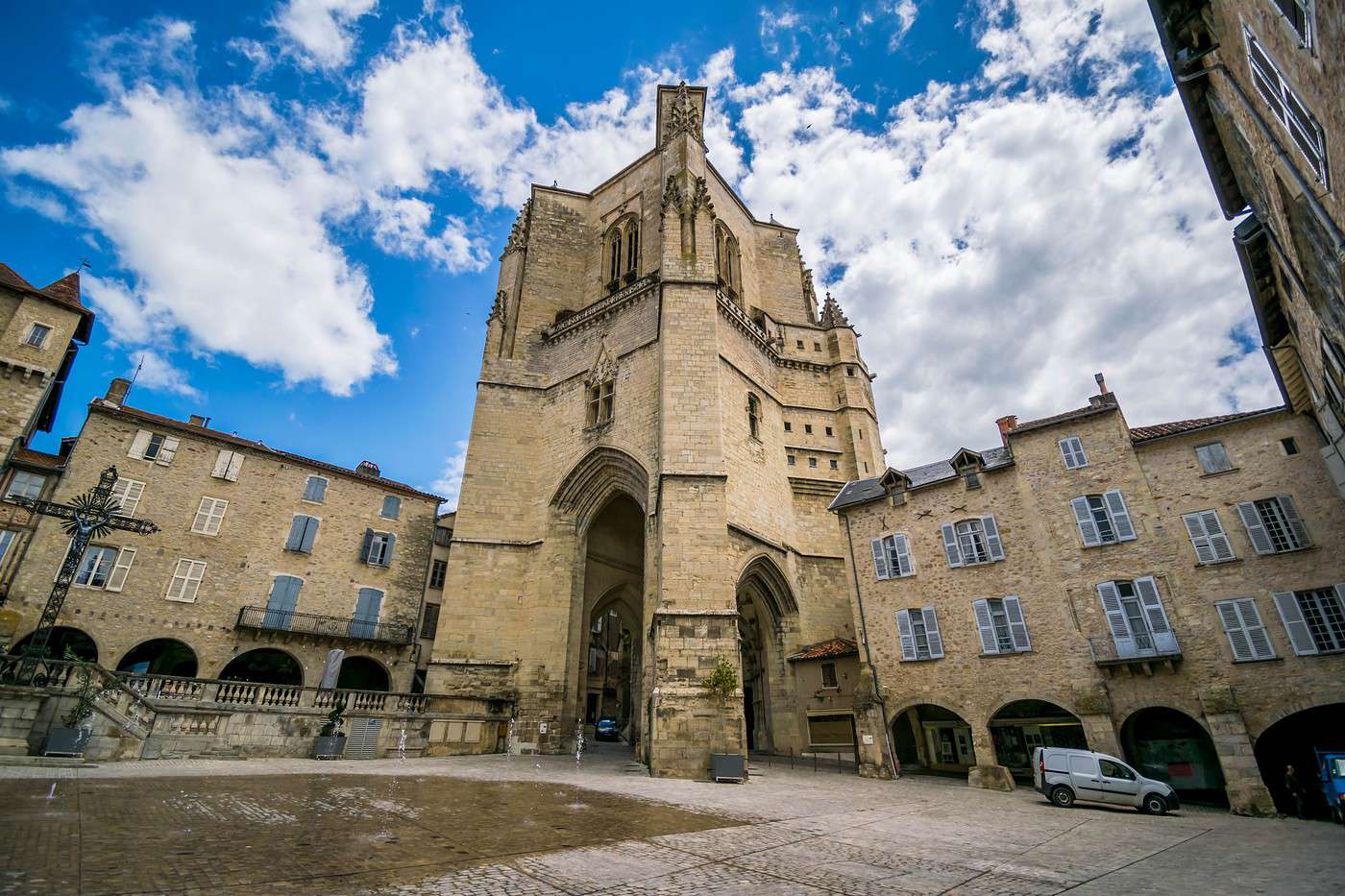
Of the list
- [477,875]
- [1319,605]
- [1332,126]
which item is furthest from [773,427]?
[477,875]

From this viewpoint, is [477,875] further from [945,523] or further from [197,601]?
[197,601]

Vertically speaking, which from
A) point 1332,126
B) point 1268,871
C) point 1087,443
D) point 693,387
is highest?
point 693,387

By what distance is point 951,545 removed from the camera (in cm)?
1409

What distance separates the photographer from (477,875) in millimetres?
3881

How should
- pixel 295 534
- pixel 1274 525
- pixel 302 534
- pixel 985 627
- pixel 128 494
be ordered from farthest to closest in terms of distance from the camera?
pixel 302 534 → pixel 295 534 → pixel 128 494 → pixel 985 627 → pixel 1274 525

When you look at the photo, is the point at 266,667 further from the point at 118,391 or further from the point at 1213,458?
the point at 1213,458

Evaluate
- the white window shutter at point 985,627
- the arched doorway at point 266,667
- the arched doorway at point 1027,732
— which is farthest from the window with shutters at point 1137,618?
the arched doorway at point 266,667

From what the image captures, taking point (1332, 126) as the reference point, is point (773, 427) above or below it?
above

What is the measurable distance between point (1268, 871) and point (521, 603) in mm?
15319

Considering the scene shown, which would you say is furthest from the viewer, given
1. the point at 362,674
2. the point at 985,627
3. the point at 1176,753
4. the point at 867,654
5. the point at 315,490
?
the point at 362,674

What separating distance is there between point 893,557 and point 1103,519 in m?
4.52

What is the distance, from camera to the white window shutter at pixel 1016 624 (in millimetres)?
12469

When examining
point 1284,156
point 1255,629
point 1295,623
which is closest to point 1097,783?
point 1255,629

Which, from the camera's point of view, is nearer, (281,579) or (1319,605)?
(1319,605)
